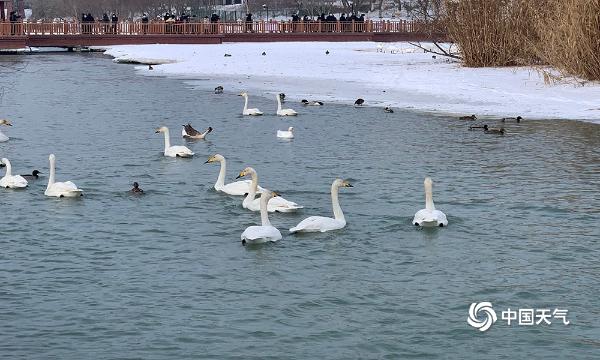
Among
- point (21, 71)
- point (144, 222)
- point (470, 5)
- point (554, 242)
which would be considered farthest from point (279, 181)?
point (21, 71)

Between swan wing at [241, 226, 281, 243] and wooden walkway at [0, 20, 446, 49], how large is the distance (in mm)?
48058

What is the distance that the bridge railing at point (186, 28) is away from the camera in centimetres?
6159

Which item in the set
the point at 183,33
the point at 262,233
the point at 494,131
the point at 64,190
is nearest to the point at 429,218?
the point at 262,233

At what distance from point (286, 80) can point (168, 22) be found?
27.6 m

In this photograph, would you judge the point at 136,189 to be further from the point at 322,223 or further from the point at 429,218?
the point at 429,218

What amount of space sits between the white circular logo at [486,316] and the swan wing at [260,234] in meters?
2.99

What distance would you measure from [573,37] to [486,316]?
67.8 ft

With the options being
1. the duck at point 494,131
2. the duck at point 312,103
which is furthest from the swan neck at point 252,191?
the duck at point 312,103

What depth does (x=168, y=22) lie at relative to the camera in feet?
204

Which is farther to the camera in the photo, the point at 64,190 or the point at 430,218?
the point at 64,190

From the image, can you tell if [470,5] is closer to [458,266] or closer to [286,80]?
[286,80]

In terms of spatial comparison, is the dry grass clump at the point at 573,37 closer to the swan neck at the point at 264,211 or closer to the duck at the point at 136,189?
the duck at the point at 136,189

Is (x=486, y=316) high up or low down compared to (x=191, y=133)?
down
